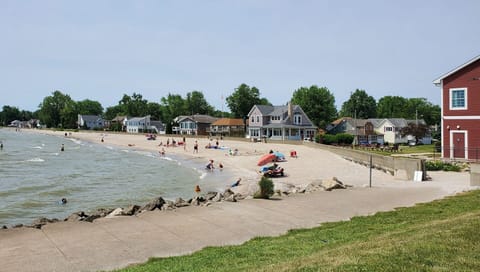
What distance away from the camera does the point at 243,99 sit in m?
101

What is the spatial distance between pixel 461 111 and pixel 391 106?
113m

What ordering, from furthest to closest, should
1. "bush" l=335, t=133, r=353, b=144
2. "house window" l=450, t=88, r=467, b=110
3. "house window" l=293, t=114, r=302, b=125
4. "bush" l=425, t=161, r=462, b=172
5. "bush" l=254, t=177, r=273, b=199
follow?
"house window" l=293, t=114, r=302, b=125
"bush" l=335, t=133, r=353, b=144
"house window" l=450, t=88, r=467, b=110
"bush" l=425, t=161, r=462, b=172
"bush" l=254, t=177, r=273, b=199

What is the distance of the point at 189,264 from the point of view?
8.96 m

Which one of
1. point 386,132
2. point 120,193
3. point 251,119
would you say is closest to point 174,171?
point 120,193

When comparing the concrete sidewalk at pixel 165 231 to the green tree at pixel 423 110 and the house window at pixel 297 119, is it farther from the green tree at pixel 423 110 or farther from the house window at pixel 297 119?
the green tree at pixel 423 110

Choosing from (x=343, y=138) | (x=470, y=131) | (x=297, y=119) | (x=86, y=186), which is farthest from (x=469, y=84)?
(x=297, y=119)

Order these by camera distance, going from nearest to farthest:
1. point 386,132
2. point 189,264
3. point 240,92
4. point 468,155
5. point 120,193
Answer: point 189,264, point 120,193, point 468,155, point 386,132, point 240,92

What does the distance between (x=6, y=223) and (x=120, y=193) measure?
874 cm

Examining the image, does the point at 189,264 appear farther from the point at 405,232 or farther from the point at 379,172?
the point at 379,172

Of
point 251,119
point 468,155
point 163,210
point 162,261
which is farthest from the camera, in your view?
point 251,119

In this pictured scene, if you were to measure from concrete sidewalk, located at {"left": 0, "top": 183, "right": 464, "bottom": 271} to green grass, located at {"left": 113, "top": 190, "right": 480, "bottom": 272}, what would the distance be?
1141 millimetres

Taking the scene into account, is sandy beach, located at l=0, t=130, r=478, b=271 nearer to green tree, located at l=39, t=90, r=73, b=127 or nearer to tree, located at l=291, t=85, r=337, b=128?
tree, located at l=291, t=85, r=337, b=128

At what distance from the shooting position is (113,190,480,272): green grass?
7.09 metres

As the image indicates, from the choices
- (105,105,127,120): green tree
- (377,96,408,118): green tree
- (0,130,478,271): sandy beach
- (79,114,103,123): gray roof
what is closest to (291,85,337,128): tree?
(377,96,408,118): green tree
